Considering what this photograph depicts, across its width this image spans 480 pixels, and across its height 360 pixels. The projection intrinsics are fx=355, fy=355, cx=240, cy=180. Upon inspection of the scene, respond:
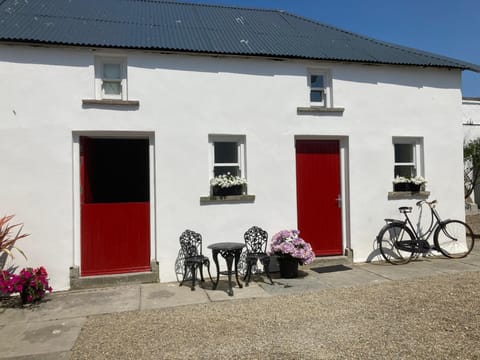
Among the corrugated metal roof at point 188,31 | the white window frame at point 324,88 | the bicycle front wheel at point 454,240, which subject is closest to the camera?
the corrugated metal roof at point 188,31

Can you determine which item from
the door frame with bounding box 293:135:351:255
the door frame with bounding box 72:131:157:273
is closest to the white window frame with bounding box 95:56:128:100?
the door frame with bounding box 72:131:157:273

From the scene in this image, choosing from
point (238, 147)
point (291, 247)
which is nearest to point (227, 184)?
point (238, 147)

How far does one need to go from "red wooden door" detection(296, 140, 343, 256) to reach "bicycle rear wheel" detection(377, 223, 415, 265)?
1026 millimetres

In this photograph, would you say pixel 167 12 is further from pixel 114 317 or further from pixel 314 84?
pixel 114 317

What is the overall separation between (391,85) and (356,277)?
177 inches

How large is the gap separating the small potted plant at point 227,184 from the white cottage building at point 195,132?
162 mm

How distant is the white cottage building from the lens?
6.39m

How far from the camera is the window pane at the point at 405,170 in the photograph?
8.52 meters

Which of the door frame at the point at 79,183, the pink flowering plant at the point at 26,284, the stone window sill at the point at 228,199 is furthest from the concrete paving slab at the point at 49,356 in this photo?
the stone window sill at the point at 228,199

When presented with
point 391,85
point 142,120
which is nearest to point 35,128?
point 142,120

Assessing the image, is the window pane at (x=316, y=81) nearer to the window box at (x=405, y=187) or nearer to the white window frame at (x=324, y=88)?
the white window frame at (x=324, y=88)

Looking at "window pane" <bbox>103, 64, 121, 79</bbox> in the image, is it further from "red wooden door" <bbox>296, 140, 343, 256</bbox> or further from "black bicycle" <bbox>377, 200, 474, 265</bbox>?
"black bicycle" <bbox>377, 200, 474, 265</bbox>

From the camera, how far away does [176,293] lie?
609 centimetres

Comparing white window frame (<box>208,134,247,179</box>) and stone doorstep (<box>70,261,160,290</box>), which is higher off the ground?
white window frame (<box>208,134,247,179</box>)
